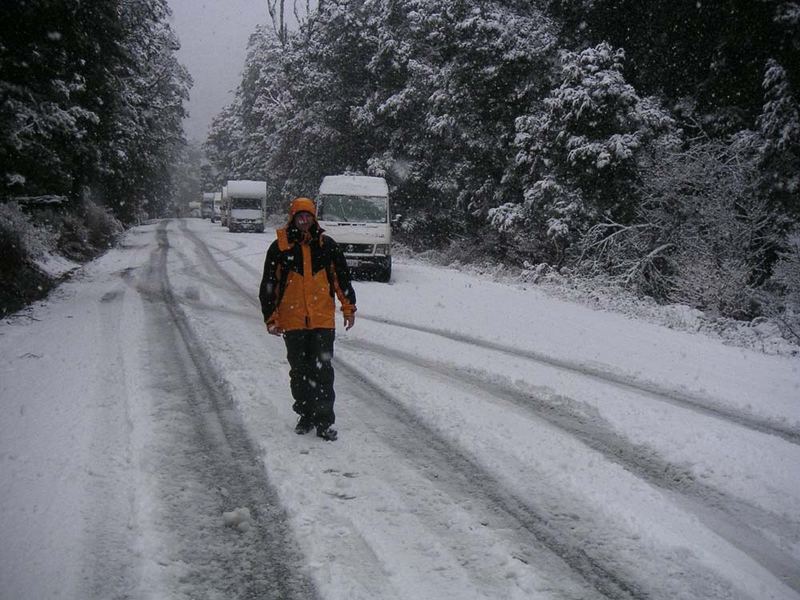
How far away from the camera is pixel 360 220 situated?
1581 cm

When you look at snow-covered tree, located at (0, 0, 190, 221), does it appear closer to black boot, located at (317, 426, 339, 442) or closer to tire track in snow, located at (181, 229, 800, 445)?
tire track in snow, located at (181, 229, 800, 445)

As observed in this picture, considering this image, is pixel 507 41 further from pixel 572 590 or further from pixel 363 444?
pixel 572 590

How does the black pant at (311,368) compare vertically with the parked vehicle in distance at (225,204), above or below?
below

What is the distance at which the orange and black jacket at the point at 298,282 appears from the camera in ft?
15.4

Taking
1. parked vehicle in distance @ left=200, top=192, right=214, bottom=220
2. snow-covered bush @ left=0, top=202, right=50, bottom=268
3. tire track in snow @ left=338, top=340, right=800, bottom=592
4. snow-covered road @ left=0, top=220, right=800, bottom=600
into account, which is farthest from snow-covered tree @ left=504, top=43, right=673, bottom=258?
parked vehicle in distance @ left=200, top=192, right=214, bottom=220

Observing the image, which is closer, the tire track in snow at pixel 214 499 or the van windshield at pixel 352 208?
the tire track in snow at pixel 214 499

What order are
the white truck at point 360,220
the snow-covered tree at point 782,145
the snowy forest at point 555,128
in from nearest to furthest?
1. the snowy forest at point 555,128
2. the snow-covered tree at point 782,145
3. the white truck at point 360,220

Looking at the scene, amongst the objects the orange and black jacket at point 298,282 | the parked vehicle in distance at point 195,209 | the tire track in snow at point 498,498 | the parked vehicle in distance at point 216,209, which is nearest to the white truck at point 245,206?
the parked vehicle in distance at point 216,209

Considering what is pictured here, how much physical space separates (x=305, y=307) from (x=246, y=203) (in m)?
33.4

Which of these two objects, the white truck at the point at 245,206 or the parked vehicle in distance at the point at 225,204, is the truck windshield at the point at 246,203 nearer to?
the white truck at the point at 245,206

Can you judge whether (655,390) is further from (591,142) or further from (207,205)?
(207,205)

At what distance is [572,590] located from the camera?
9.37 feet

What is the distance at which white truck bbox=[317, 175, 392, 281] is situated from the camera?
15.0m

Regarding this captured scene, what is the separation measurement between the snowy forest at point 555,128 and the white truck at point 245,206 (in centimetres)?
1012
